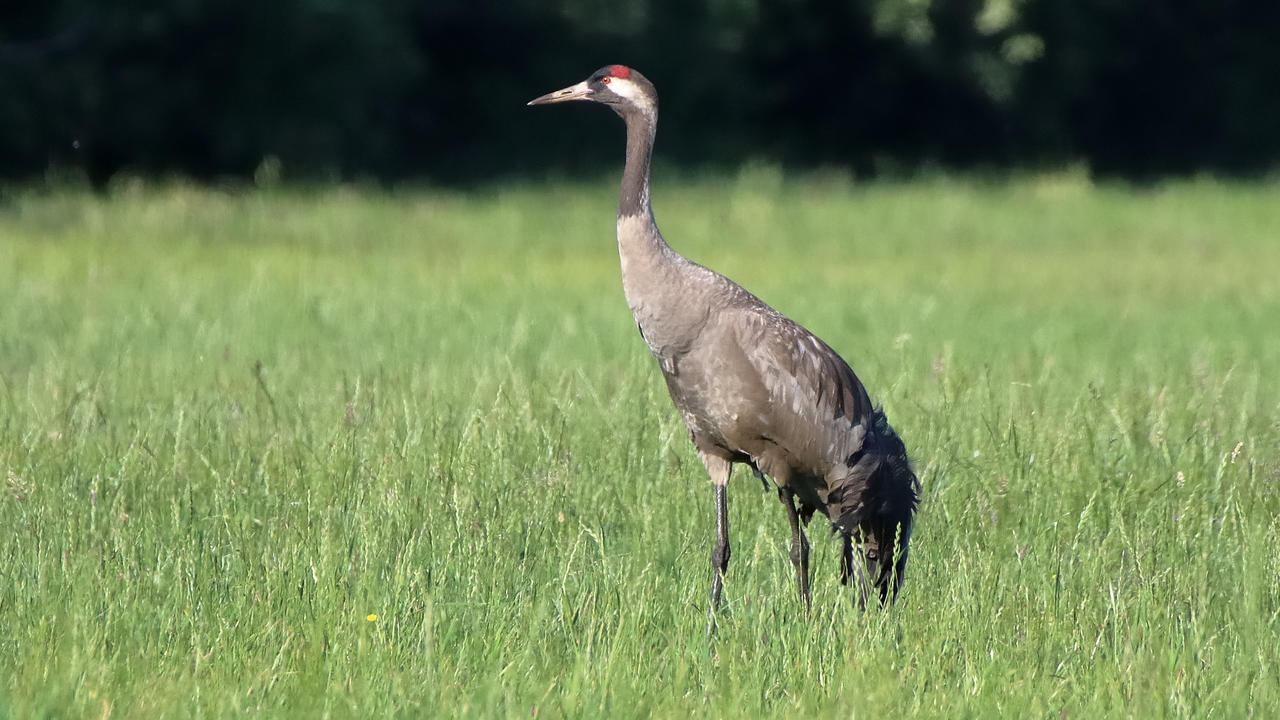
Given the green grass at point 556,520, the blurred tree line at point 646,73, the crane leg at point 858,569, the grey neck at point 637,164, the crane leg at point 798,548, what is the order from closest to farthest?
the green grass at point 556,520 < the crane leg at point 858,569 < the crane leg at point 798,548 < the grey neck at point 637,164 < the blurred tree line at point 646,73

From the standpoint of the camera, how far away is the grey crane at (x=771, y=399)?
15.4 feet

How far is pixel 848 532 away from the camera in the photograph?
4.71 m

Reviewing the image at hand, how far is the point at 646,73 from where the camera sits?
22812mm

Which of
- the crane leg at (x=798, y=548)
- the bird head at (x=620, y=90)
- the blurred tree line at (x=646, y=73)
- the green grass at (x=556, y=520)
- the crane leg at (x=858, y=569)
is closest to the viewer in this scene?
the green grass at (x=556, y=520)

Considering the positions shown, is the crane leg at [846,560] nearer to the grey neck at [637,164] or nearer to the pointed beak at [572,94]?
the grey neck at [637,164]

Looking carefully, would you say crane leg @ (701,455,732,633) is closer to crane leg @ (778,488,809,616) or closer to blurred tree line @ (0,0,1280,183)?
crane leg @ (778,488,809,616)

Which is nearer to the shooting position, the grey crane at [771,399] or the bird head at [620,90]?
the grey crane at [771,399]

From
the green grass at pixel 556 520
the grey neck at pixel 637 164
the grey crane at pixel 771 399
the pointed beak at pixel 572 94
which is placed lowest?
the green grass at pixel 556 520

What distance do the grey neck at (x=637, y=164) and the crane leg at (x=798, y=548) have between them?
39.2 inches

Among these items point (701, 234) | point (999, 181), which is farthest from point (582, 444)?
point (999, 181)

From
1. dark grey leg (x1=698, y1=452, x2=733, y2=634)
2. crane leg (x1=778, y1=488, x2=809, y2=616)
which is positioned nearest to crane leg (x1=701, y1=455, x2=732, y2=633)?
dark grey leg (x1=698, y1=452, x2=733, y2=634)

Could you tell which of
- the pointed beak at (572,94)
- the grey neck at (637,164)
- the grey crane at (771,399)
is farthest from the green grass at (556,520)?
the pointed beak at (572,94)

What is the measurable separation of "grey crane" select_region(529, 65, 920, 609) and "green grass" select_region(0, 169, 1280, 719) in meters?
0.17

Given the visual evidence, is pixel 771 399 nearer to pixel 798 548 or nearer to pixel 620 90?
pixel 798 548
